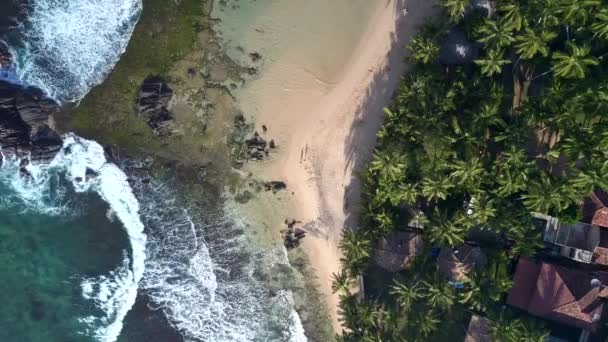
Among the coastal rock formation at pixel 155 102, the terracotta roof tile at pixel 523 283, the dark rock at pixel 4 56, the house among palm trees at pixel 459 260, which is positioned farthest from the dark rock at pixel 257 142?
the terracotta roof tile at pixel 523 283

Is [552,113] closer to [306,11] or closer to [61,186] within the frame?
[306,11]

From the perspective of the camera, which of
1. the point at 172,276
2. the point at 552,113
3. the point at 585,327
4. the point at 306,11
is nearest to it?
the point at 552,113

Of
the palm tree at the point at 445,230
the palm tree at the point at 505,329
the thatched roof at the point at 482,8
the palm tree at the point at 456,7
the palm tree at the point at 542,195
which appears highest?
the thatched roof at the point at 482,8

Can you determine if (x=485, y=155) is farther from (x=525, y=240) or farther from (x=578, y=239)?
(x=578, y=239)

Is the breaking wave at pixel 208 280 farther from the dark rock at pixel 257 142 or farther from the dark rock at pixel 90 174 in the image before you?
the dark rock at pixel 257 142

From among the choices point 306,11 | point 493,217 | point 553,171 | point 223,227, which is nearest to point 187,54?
point 306,11
